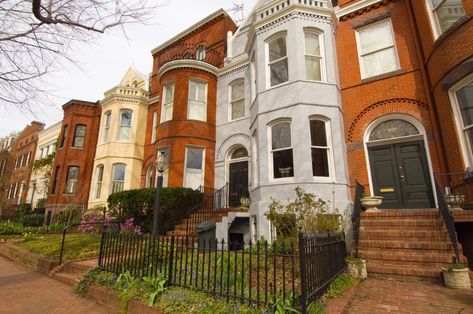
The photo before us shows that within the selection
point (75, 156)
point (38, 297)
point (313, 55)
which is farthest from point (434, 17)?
point (75, 156)

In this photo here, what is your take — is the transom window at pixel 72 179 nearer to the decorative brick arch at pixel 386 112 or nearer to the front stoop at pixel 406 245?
the decorative brick arch at pixel 386 112

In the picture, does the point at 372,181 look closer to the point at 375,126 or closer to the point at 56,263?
the point at 375,126

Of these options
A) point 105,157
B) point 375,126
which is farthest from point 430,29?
point 105,157

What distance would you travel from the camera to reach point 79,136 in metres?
20.5

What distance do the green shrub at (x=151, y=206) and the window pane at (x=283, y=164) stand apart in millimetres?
4056

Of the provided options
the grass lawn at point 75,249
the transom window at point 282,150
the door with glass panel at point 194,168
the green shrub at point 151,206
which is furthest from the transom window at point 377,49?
the grass lawn at point 75,249

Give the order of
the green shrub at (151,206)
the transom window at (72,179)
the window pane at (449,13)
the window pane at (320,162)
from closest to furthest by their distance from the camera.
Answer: the window pane at (449,13) → the window pane at (320,162) → the green shrub at (151,206) → the transom window at (72,179)

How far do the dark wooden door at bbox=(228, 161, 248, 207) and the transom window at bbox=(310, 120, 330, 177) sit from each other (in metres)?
4.05

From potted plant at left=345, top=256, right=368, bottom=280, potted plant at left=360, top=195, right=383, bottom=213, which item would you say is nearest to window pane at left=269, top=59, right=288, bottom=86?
potted plant at left=360, top=195, right=383, bottom=213

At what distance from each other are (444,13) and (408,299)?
347 inches

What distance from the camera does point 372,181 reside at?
9578 millimetres

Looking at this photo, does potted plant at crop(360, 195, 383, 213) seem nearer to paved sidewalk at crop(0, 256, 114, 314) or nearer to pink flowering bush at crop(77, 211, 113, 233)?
paved sidewalk at crop(0, 256, 114, 314)

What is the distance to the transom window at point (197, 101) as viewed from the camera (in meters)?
14.4

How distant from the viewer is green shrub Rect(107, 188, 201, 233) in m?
10.3
